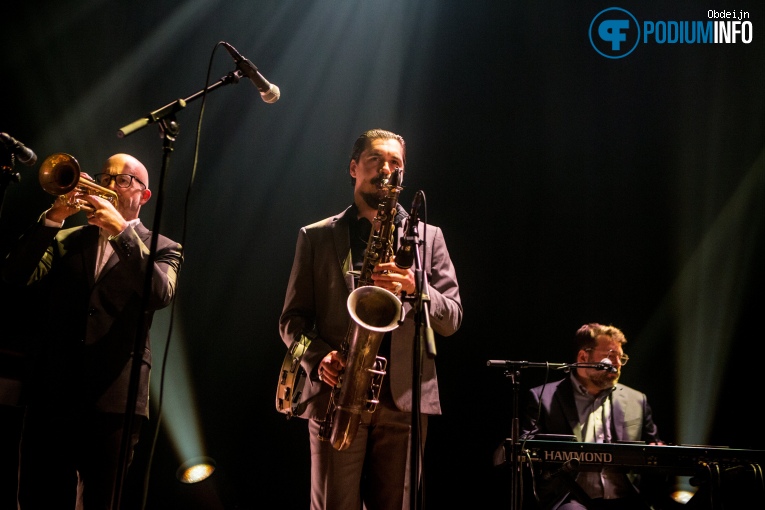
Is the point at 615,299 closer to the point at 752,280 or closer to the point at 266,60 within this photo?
the point at 752,280

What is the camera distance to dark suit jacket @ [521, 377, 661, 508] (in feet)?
15.0

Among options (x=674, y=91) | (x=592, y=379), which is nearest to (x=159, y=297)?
(x=592, y=379)

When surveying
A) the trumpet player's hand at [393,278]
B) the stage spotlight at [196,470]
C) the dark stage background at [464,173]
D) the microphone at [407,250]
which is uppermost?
the dark stage background at [464,173]

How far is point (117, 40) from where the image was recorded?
202 inches

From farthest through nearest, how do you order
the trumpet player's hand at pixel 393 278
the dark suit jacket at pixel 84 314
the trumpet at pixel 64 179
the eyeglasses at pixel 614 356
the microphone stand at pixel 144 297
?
the eyeglasses at pixel 614 356, the trumpet at pixel 64 179, the dark suit jacket at pixel 84 314, the trumpet player's hand at pixel 393 278, the microphone stand at pixel 144 297

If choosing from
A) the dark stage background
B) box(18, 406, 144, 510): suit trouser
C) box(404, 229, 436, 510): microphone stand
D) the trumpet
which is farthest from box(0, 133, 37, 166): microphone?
the dark stage background

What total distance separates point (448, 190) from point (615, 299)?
1.59 metres

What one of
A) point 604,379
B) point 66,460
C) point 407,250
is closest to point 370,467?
point 407,250

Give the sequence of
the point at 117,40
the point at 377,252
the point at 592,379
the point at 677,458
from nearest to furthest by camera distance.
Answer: the point at 377,252
the point at 677,458
the point at 592,379
the point at 117,40

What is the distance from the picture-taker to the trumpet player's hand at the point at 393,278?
2.68 meters

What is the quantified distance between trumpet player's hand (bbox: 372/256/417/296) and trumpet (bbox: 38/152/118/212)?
139cm

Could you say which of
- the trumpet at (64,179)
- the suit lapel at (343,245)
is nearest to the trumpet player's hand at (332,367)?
Answer: the suit lapel at (343,245)

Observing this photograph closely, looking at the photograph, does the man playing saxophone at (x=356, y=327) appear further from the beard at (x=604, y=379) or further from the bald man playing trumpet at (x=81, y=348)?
the beard at (x=604, y=379)

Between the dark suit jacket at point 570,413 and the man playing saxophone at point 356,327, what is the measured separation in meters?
1.95
